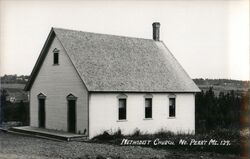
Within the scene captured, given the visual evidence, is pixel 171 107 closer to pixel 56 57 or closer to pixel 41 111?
pixel 56 57

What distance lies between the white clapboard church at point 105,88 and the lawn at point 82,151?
369 cm

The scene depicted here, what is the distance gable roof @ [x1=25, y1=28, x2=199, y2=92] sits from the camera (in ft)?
81.0

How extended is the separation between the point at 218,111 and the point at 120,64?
14306mm

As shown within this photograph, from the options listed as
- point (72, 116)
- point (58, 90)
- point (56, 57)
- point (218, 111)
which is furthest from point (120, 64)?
point (218, 111)

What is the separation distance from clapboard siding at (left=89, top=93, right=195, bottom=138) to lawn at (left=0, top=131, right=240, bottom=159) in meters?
3.09

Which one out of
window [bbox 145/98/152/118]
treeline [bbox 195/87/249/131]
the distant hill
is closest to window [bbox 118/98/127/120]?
window [bbox 145/98/152/118]

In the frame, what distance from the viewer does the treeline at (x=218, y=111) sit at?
33750 millimetres

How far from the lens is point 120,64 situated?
26938mm

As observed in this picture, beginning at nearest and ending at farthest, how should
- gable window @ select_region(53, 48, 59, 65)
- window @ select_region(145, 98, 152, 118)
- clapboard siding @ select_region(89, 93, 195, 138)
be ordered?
clapboard siding @ select_region(89, 93, 195, 138) → gable window @ select_region(53, 48, 59, 65) → window @ select_region(145, 98, 152, 118)

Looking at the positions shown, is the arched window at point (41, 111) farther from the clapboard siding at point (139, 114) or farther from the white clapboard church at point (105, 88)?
the clapboard siding at point (139, 114)

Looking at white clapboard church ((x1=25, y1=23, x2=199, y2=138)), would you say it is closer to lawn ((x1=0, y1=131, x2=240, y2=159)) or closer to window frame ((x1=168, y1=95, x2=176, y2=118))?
window frame ((x1=168, y1=95, x2=176, y2=118))

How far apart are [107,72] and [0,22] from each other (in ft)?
35.1

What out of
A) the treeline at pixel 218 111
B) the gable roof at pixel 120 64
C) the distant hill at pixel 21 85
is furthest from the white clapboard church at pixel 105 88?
the distant hill at pixel 21 85

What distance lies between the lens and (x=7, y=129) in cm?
2717
